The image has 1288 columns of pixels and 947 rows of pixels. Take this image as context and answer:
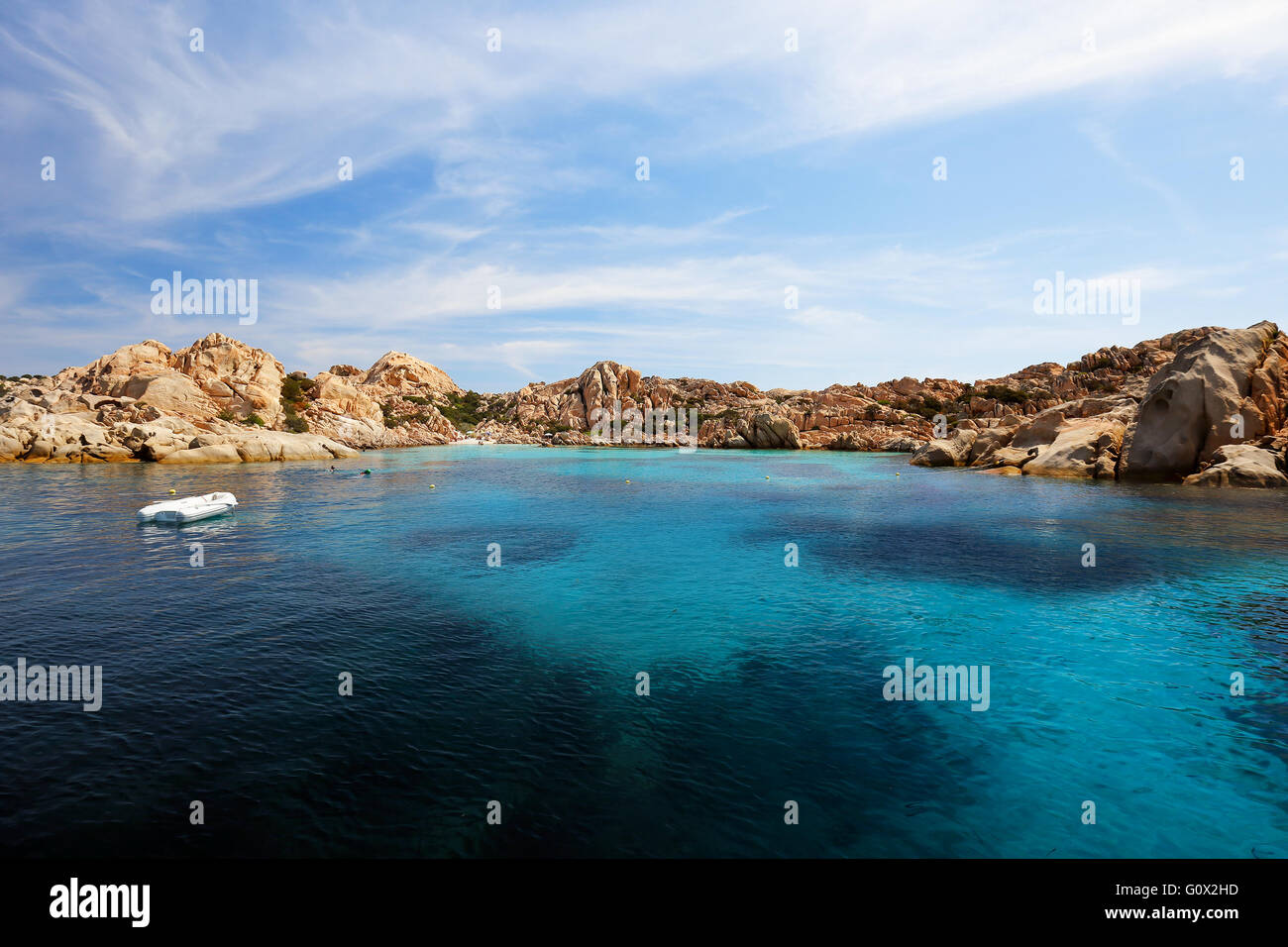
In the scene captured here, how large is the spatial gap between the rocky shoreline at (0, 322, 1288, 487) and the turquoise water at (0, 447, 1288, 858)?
100 ft

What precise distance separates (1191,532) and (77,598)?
2243 inches

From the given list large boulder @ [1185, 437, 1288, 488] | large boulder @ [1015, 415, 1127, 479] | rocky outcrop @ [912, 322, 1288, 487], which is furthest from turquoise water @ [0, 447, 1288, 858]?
large boulder @ [1015, 415, 1127, 479]

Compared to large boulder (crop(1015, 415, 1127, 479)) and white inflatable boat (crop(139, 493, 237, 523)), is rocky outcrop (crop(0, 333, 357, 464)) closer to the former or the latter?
white inflatable boat (crop(139, 493, 237, 523))

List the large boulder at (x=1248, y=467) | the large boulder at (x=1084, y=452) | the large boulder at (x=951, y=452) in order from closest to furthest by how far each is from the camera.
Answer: the large boulder at (x=1248, y=467), the large boulder at (x=1084, y=452), the large boulder at (x=951, y=452)

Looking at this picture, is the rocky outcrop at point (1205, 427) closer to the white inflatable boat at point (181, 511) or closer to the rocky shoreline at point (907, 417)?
the rocky shoreline at point (907, 417)

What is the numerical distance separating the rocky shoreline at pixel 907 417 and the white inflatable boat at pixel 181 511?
50146 millimetres

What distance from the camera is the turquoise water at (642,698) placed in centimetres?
1006

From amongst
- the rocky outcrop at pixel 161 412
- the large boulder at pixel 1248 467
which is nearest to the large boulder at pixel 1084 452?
the large boulder at pixel 1248 467

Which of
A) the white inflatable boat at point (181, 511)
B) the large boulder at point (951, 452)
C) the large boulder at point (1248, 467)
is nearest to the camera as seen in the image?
the white inflatable boat at point (181, 511)

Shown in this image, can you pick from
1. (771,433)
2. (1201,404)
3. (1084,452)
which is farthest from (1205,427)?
(771,433)

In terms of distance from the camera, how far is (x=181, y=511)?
37.8 metres

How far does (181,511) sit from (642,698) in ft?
125

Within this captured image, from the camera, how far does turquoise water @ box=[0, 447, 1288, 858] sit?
10062mm
